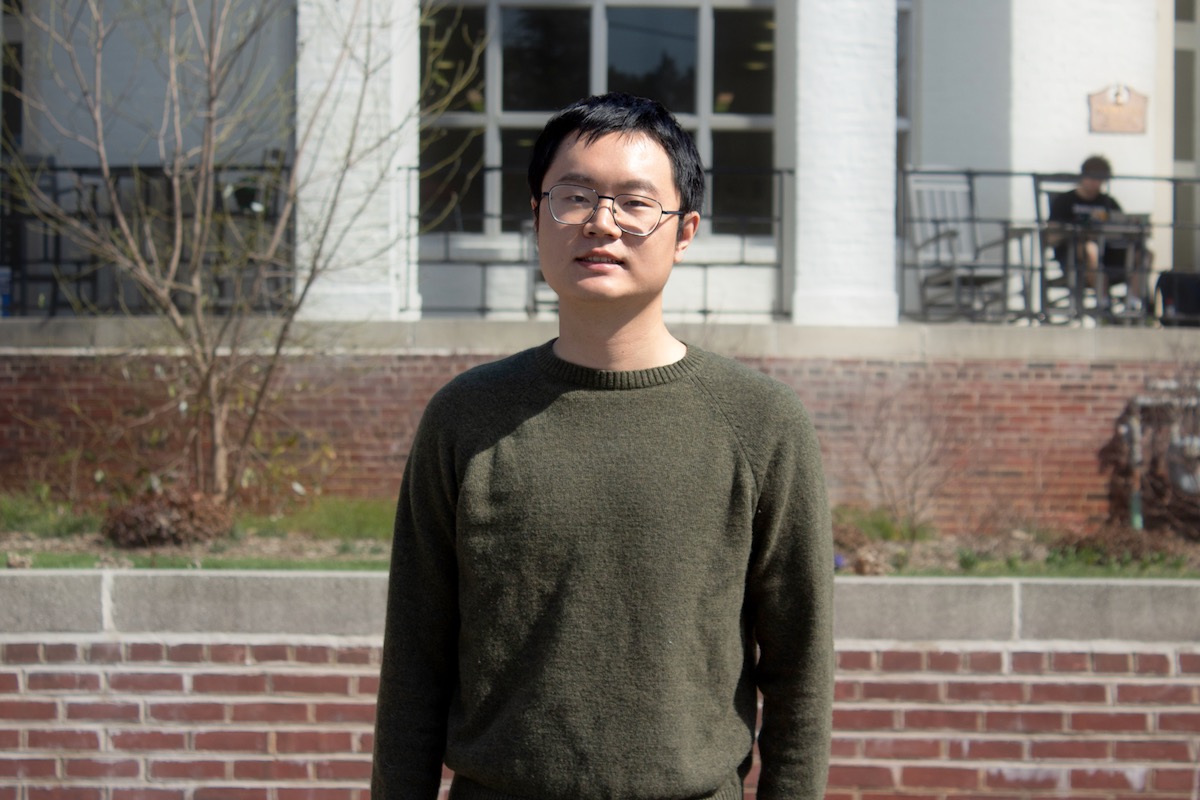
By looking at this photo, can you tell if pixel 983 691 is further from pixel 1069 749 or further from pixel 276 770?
pixel 276 770

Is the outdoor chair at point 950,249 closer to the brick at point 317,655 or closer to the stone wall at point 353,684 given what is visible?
the stone wall at point 353,684

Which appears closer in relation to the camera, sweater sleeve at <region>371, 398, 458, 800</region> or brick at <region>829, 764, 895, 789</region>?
sweater sleeve at <region>371, 398, 458, 800</region>

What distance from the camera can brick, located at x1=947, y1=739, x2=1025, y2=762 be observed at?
12.5 ft

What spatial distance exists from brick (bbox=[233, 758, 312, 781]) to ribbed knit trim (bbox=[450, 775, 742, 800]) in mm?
2069

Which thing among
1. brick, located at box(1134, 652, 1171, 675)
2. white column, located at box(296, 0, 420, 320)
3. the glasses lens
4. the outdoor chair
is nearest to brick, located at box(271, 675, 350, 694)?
the glasses lens

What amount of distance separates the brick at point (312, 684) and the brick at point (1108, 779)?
2.38 metres

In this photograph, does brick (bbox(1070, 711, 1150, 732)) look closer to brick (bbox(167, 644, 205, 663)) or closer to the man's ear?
the man's ear

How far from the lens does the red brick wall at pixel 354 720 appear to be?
3816mm

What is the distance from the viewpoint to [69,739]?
12.7 feet

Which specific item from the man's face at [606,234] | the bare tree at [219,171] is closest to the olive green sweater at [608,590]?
the man's face at [606,234]

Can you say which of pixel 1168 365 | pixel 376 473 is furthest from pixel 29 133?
pixel 1168 365

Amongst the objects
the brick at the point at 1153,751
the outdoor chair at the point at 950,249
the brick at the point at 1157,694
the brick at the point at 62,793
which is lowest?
the brick at the point at 62,793

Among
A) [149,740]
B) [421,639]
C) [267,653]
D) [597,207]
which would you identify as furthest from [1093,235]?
[421,639]

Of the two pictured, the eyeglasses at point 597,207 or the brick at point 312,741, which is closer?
the eyeglasses at point 597,207
